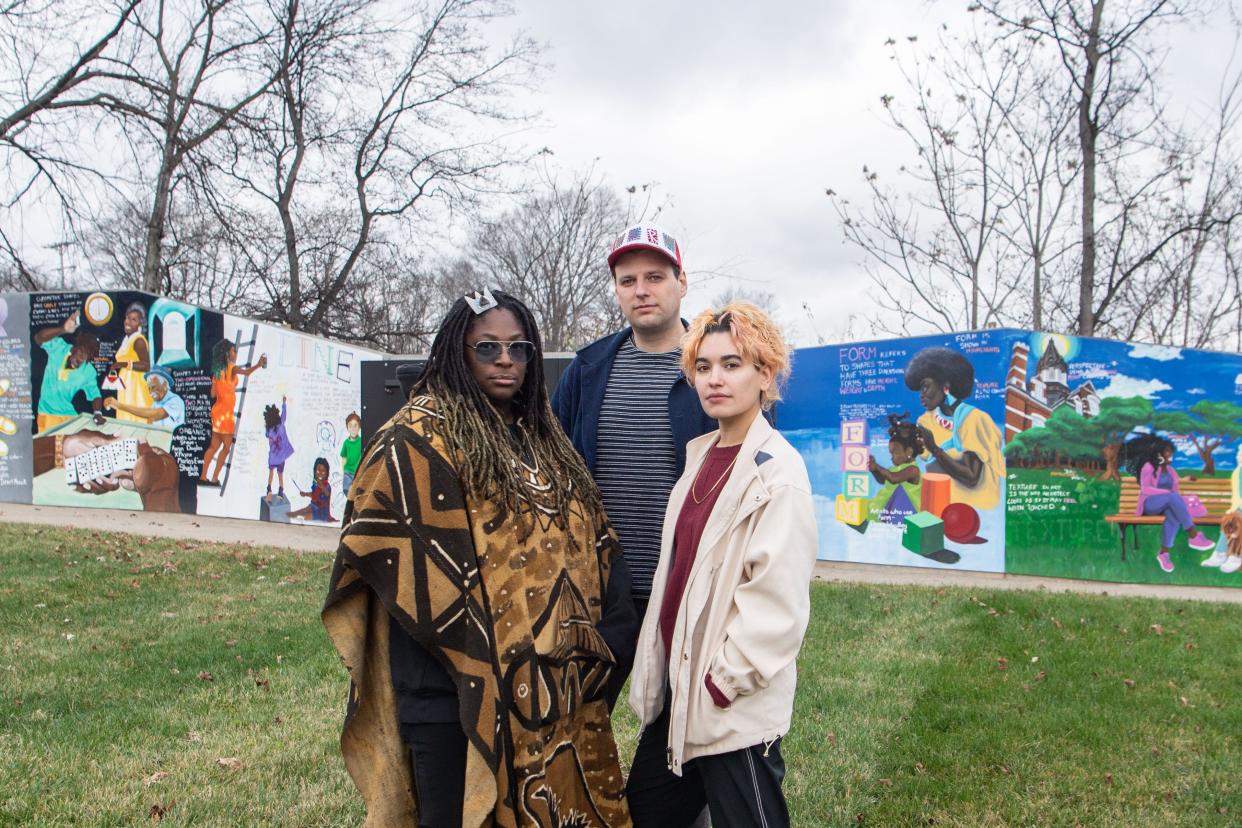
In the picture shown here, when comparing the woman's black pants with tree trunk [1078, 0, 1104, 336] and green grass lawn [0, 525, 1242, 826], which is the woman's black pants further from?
tree trunk [1078, 0, 1104, 336]

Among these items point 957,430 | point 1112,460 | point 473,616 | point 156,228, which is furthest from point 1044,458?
point 156,228

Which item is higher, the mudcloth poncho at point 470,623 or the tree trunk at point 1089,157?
the tree trunk at point 1089,157

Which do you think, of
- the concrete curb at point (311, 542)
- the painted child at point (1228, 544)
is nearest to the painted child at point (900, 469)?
the concrete curb at point (311, 542)

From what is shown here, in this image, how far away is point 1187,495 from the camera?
371 inches

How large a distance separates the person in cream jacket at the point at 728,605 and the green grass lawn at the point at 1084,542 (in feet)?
27.2

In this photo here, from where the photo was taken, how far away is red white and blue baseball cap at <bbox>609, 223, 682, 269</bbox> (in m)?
2.92

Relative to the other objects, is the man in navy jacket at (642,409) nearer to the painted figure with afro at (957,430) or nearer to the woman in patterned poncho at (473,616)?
the woman in patterned poncho at (473,616)

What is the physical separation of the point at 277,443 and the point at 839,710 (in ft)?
36.5

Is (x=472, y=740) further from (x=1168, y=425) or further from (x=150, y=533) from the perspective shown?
(x=150, y=533)

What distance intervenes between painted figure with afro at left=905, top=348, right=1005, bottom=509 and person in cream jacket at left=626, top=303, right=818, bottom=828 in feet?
26.9

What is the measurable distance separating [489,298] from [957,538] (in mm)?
8852

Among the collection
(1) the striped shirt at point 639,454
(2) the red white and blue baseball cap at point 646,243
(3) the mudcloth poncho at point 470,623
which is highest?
(2) the red white and blue baseball cap at point 646,243

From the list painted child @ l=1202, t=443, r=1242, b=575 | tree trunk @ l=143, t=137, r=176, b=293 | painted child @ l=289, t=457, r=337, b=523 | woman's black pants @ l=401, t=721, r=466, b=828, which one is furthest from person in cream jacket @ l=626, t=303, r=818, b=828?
tree trunk @ l=143, t=137, r=176, b=293

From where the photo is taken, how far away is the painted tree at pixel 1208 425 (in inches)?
369
